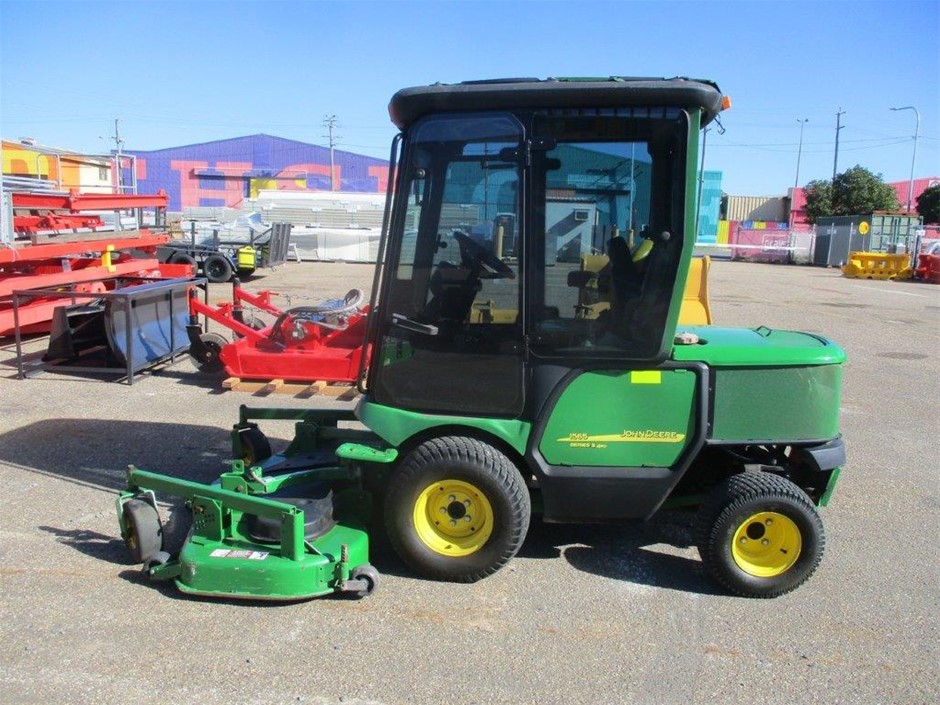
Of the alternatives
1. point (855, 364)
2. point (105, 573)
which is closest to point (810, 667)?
point (105, 573)

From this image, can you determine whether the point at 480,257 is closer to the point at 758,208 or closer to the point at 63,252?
the point at 63,252

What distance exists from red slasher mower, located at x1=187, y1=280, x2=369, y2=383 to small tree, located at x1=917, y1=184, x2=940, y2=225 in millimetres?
53305

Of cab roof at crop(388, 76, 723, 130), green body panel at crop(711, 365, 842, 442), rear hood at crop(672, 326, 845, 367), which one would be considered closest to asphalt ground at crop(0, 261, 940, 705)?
green body panel at crop(711, 365, 842, 442)

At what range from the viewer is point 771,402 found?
394 centimetres

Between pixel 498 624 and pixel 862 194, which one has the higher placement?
pixel 862 194

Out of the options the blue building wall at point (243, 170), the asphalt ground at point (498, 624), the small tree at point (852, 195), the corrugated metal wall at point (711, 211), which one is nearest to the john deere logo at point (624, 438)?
the asphalt ground at point (498, 624)

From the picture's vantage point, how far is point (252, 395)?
816 centimetres

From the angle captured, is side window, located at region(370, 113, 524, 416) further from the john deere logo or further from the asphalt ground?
the asphalt ground

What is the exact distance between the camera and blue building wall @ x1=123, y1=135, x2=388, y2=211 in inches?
2844

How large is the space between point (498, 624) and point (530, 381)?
114 cm

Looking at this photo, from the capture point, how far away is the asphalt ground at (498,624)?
319 centimetres

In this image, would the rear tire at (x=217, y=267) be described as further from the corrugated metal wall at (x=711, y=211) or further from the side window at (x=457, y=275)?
the corrugated metal wall at (x=711, y=211)

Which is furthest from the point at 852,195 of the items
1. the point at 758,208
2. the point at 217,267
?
the point at 217,267

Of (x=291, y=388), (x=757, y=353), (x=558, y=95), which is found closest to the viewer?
(x=558, y=95)
